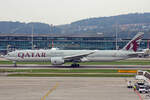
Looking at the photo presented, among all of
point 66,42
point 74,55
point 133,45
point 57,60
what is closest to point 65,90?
point 57,60

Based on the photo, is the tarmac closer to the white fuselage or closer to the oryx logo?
the white fuselage

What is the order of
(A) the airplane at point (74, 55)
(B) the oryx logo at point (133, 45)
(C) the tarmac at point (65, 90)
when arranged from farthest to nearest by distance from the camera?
(B) the oryx logo at point (133, 45), (A) the airplane at point (74, 55), (C) the tarmac at point (65, 90)

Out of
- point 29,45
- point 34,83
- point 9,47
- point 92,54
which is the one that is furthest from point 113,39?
point 34,83

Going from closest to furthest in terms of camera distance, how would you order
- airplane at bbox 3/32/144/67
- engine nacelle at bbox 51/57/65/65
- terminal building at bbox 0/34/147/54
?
1. engine nacelle at bbox 51/57/65/65
2. airplane at bbox 3/32/144/67
3. terminal building at bbox 0/34/147/54

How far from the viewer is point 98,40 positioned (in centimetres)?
14162

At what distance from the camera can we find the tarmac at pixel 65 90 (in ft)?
95.2

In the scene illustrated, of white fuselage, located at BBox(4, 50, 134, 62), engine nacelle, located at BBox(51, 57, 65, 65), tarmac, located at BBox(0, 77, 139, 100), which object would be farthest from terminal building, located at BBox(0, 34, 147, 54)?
tarmac, located at BBox(0, 77, 139, 100)

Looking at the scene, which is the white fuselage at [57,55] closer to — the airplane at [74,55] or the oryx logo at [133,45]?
the airplane at [74,55]

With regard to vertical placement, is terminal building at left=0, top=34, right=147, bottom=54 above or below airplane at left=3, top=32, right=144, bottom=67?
above

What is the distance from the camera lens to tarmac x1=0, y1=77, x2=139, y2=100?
29.0 meters

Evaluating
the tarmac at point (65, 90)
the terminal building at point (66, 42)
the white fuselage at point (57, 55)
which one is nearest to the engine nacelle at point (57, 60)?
the white fuselage at point (57, 55)

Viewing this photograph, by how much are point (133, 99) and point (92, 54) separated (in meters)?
37.9

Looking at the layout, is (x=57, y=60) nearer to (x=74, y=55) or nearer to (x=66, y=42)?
(x=74, y=55)

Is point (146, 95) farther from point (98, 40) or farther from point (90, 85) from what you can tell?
point (98, 40)
